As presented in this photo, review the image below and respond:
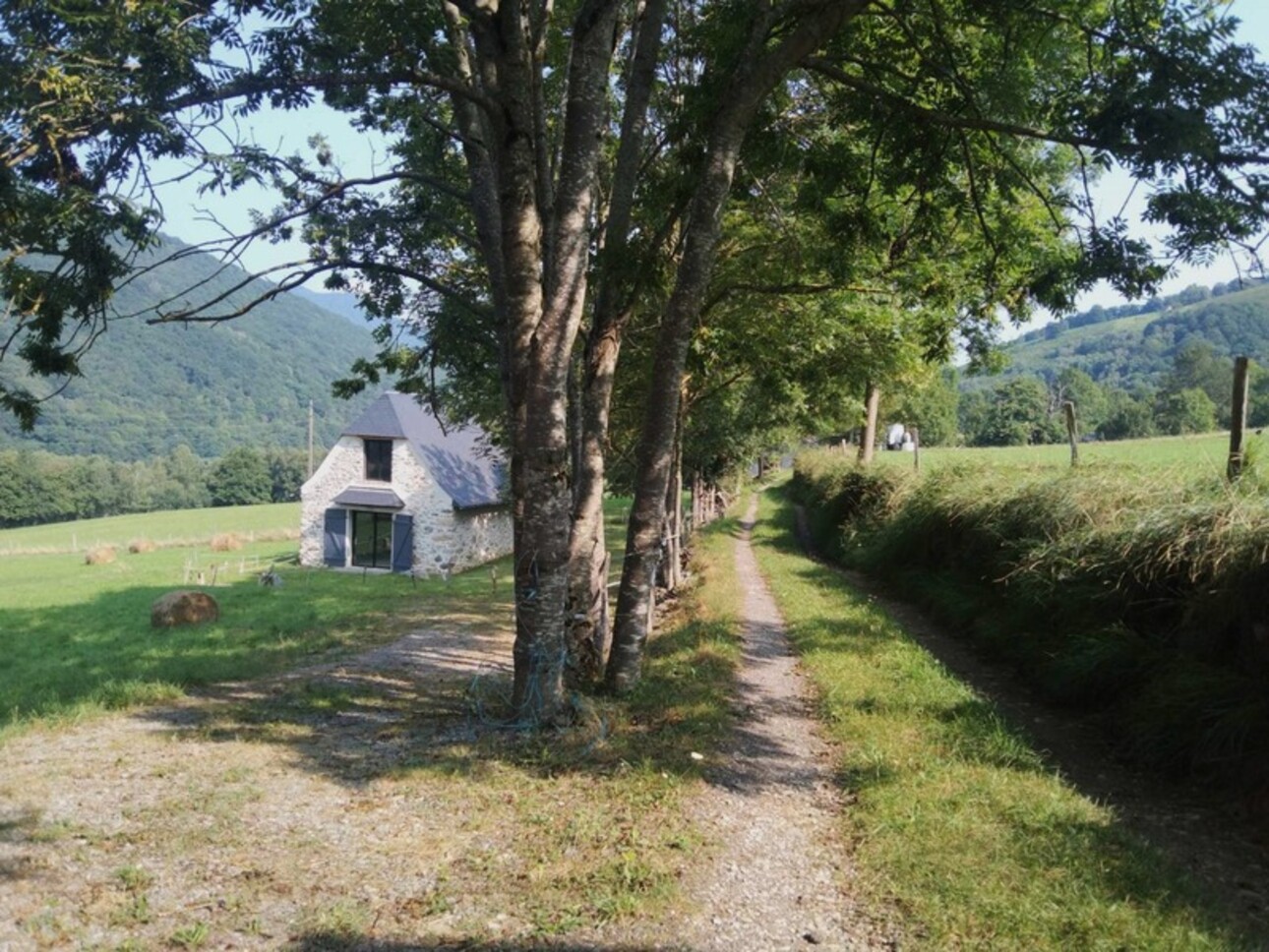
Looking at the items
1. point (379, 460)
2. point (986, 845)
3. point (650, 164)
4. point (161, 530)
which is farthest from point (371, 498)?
point (161, 530)

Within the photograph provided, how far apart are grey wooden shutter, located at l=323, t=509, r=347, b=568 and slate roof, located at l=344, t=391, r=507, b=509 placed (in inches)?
137

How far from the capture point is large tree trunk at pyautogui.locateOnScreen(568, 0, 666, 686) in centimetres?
764

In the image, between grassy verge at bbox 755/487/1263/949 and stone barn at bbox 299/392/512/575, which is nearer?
grassy verge at bbox 755/487/1263/949

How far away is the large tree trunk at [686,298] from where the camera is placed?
6957 millimetres

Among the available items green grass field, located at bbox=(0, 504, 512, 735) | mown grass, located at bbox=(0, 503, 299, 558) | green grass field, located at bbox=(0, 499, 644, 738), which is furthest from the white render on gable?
mown grass, located at bbox=(0, 503, 299, 558)

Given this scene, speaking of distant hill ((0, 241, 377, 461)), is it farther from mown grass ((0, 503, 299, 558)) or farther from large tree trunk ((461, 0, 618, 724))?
large tree trunk ((461, 0, 618, 724))

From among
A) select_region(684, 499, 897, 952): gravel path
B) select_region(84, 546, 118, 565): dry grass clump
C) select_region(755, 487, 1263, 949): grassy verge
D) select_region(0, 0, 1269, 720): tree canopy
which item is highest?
select_region(0, 0, 1269, 720): tree canopy

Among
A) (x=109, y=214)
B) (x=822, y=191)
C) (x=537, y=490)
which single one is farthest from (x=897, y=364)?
(x=109, y=214)

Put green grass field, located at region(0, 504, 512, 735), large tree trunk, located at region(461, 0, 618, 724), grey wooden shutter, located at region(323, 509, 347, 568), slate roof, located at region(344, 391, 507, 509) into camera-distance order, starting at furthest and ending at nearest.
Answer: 1. grey wooden shutter, located at region(323, 509, 347, 568)
2. slate roof, located at region(344, 391, 507, 509)
3. green grass field, located at region(0, 504, 512, 735)
4. large tree trunk, located at region(461, 0, 618, 724)

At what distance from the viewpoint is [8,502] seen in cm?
8044

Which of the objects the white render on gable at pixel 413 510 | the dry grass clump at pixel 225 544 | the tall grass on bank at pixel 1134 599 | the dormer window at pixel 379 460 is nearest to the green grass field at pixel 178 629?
the white render on gable at pixel 413 510

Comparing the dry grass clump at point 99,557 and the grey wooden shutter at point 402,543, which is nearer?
the grey wooden shutter at point 402,543

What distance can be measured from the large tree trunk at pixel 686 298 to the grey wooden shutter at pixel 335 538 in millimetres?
30463

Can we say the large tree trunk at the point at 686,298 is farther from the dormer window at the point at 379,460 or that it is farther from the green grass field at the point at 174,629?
the dormer window at the point at 379,460
